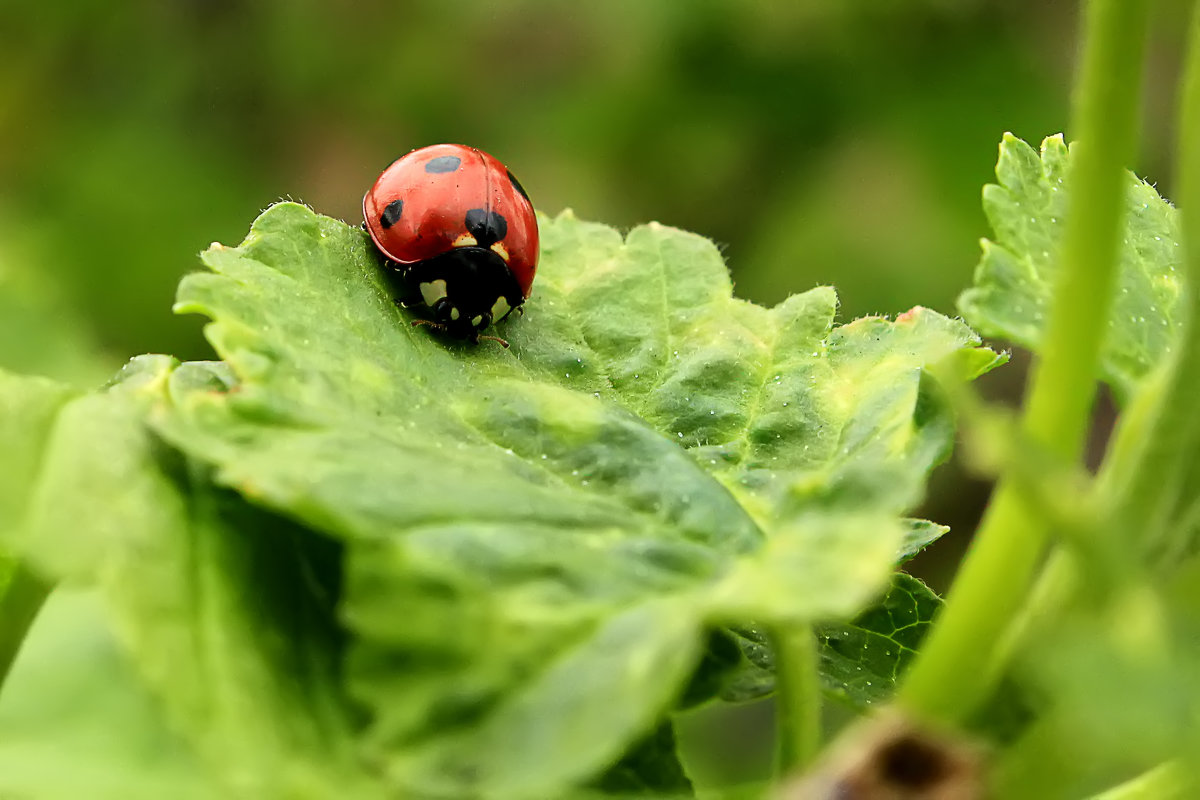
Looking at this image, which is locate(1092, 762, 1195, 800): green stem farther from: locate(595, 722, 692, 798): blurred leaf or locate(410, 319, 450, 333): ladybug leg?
locate(410, 319, 450, 333): ladybug leg

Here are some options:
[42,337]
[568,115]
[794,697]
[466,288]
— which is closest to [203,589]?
[794,697]

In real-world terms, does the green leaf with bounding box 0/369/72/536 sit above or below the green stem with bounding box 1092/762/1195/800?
above

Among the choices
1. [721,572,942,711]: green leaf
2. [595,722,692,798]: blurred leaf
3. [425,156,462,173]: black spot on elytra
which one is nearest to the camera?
[595,722,692,798]: blurred leaf

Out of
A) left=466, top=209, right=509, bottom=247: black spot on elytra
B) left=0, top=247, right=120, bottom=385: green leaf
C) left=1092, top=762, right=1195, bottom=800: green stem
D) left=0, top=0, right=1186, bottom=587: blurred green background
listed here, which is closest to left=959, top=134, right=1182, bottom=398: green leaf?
left=1092, top=762, right=1195, bottom=800: green stem

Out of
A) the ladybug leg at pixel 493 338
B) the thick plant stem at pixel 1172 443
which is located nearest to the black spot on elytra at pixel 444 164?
the ladybug leg at pixel 493 338

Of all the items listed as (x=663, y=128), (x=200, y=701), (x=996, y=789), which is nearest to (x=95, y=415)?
(x=200, y=701)

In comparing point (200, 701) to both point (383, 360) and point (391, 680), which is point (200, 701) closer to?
point (391, 680)
